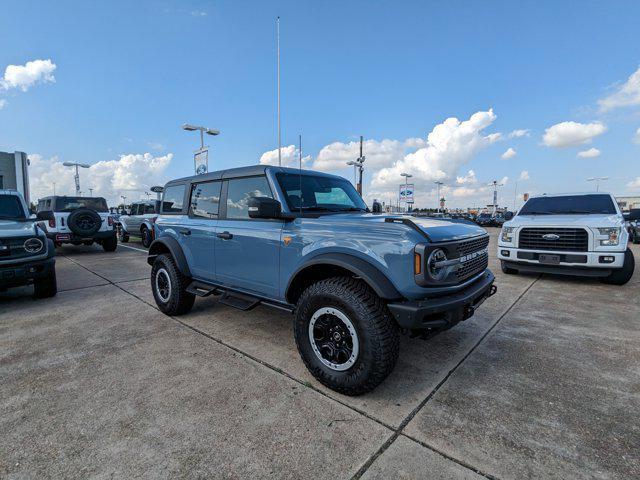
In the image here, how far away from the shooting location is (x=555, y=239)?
233 inches

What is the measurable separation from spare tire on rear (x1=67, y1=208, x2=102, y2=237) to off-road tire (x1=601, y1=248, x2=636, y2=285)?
13377mm

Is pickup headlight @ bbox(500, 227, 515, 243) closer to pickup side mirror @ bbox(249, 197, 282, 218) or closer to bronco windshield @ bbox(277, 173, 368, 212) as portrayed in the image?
bronco windshield @ bbox(277, 173, 368, 212)

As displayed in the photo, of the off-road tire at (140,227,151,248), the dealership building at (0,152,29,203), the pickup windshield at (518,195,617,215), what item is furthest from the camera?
the dealership building at (0,152,29,203)

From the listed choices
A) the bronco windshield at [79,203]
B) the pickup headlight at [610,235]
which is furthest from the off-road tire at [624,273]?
the bronco windshield at [79,203]

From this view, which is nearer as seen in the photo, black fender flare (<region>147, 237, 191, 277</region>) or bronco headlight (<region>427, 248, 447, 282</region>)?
bronco headlight (<region>427, 248, 447, 282</region>)

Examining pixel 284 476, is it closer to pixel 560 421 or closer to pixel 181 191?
pixel 560 421

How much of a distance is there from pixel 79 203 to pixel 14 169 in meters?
30.5

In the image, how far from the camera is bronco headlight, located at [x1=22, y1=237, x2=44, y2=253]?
4.89 meters

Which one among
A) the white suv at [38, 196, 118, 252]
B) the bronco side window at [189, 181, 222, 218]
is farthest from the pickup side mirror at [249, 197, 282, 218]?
the white suv at [38, 196, 118, 252]

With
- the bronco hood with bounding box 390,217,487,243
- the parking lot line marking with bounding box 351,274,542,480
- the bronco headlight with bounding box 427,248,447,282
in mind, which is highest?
the bronco hood with bounding box 390,217,487,243

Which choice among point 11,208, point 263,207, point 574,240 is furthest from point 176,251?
point 574,240

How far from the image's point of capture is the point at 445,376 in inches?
109

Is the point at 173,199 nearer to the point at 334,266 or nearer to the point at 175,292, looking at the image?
the point at 175,292

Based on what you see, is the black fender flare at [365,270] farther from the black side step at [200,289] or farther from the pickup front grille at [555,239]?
the pickup front grille at [555,239]
